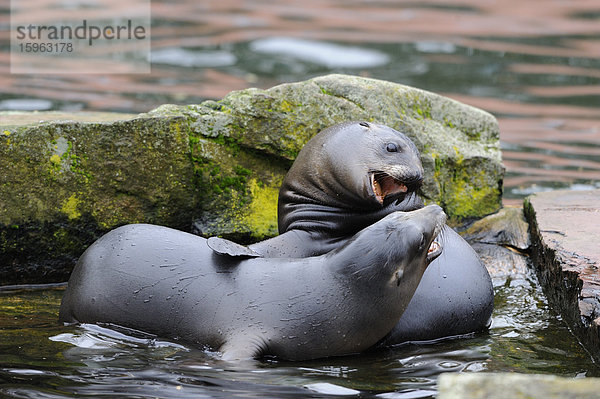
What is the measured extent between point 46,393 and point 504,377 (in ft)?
6.61

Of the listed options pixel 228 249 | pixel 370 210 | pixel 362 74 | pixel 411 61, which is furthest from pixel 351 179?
pixel 411 61

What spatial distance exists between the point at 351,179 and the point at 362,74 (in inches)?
312

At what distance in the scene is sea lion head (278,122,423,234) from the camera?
18.0 feet

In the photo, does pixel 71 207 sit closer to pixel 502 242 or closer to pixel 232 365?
pixel 232 365

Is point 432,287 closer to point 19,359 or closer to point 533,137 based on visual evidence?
point 19,359

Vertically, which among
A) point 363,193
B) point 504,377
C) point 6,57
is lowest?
point 504,377

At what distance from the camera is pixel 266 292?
4797 millimetres

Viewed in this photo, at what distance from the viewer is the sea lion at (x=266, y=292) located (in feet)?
15.4

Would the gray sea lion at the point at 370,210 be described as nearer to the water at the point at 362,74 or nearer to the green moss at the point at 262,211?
the water at the point at 362,74

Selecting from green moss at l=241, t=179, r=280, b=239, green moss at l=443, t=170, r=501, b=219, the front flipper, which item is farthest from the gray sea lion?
green moss at l=443, t=170, r=501, b=219

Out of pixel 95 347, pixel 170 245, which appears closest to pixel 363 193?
pixel 170 245

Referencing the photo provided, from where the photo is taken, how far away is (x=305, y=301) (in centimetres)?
474

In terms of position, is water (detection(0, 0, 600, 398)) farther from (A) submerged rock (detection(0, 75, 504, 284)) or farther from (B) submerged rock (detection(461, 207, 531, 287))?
(A) submerged rock (detection(0, 75, 504, 284))

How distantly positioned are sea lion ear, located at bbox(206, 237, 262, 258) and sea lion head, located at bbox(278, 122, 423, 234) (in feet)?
2.13
